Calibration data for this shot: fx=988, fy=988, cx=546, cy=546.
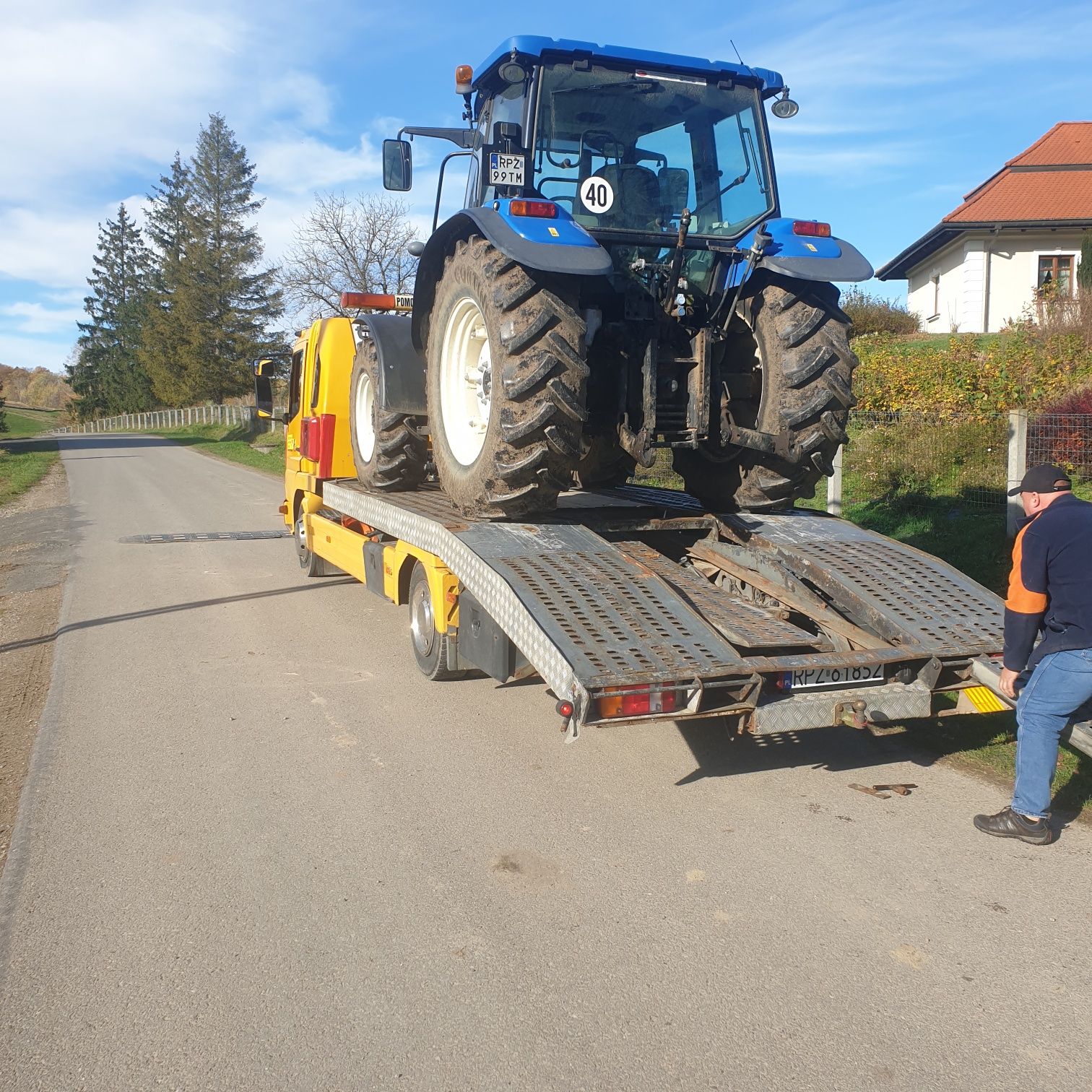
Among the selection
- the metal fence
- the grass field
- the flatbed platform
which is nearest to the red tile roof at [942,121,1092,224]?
the flatbed platform

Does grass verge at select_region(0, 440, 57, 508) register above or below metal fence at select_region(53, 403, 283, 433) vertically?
below

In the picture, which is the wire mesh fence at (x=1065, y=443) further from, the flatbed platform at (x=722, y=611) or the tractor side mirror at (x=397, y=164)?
the tractor side mirror at (x=397, y=164)

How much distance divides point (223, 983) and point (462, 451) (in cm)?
379

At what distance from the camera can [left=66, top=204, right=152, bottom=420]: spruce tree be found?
68.5 metres

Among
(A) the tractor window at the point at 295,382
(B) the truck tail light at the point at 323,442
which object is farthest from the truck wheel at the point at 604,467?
(A) the tractor window at the point at 295,382

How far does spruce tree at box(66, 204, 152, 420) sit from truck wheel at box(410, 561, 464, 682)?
A: 6650 cm

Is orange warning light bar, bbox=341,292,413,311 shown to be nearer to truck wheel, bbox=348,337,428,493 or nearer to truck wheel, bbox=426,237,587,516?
truck wheel, bbox=348,337,428,493

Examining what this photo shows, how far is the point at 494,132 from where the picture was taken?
21.2ft

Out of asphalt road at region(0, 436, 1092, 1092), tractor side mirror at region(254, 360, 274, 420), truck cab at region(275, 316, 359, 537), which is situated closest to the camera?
asphalt road at region(0, 436, 1092, 1092)

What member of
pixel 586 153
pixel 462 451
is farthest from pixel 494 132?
pixel 462 451

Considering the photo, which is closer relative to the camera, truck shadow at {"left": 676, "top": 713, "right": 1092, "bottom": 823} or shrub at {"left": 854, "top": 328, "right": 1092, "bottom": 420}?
truck shadow at {"left": 676, "top": 713, "right": 1092, "bottom": 823}

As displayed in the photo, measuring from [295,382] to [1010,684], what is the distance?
8.61 metres

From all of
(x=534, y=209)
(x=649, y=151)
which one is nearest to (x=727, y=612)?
(x=534, y=209)

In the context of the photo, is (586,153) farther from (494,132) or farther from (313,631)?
(313,631)
